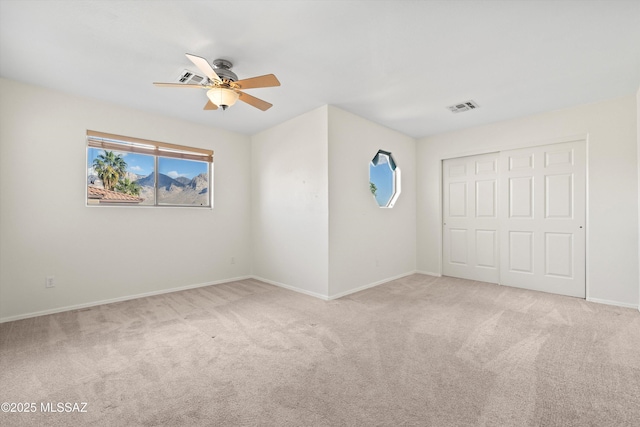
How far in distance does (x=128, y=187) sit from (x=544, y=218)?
19.0ft

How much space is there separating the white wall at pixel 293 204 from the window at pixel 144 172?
2.92ft

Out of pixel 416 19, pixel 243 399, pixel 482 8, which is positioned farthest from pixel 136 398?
pixel 482 8

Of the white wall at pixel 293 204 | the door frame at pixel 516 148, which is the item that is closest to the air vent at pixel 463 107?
the door frame at pixel 516 148

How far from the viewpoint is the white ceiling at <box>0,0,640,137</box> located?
79.2 inches

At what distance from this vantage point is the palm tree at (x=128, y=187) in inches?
150

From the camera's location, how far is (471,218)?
15.8 ft

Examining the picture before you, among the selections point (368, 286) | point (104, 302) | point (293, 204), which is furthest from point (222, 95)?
point (368, 286)

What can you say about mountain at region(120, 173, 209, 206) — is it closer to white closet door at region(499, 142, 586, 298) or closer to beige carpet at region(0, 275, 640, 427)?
beige carpet at region(0, 275, 640, 427)

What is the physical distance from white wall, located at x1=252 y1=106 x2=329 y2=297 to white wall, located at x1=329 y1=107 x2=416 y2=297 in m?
0.15

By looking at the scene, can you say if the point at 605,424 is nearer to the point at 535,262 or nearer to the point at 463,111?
the point at 535,262

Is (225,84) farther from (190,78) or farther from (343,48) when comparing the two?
(343,48)

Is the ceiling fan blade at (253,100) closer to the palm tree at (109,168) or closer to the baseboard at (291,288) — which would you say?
the palm tree at (109,168)

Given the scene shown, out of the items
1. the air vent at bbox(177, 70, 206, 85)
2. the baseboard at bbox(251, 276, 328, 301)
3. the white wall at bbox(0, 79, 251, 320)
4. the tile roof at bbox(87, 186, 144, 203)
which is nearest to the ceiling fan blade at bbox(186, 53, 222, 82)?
the air vent at bbox(177, 70, 206, 85)

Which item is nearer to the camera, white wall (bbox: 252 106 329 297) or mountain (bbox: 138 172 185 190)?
white wall (bbox: 252 106 329 297)
